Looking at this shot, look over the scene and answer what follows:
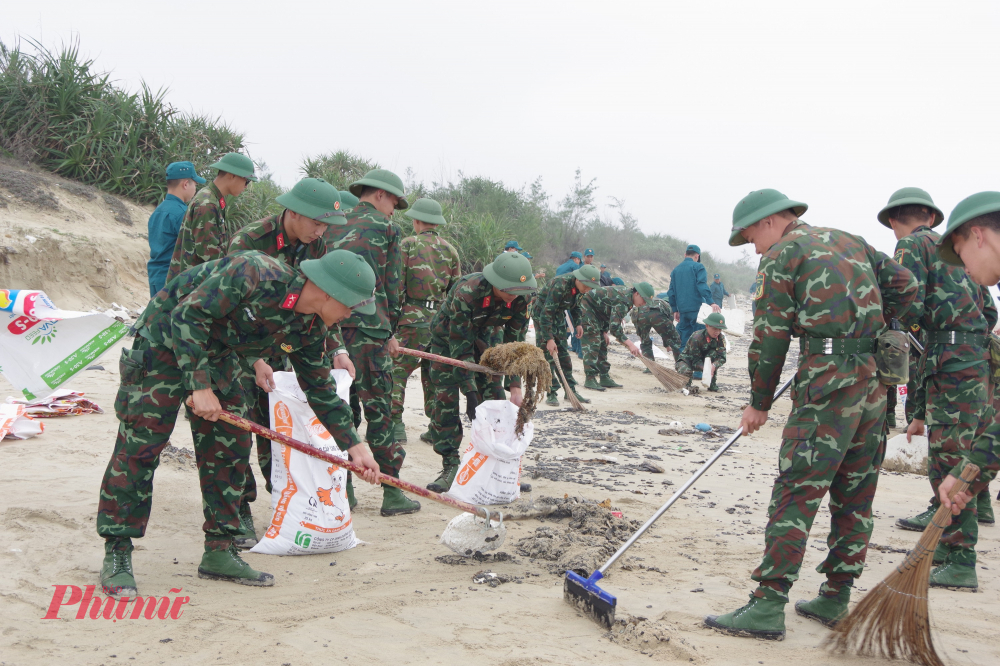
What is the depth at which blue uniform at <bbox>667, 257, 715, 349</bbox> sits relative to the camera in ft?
38.8

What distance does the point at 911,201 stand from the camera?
422cm

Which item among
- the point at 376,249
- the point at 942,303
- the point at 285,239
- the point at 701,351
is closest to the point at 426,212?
the point at 376,249

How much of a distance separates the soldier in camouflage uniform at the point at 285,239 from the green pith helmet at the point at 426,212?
2031 mm

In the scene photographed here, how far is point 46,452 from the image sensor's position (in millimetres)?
4840

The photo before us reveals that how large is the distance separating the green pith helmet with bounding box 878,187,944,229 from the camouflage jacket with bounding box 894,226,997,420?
0.22m

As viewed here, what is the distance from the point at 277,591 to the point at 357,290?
4.86 feet

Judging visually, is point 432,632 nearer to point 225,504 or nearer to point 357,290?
point 225,504

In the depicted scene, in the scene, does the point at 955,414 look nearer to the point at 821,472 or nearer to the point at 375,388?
the point at 821,472

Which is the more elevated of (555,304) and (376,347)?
(555,304)

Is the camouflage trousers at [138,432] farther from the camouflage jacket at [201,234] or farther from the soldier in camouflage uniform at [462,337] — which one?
the soldier in camouflage uniform at [462,337]

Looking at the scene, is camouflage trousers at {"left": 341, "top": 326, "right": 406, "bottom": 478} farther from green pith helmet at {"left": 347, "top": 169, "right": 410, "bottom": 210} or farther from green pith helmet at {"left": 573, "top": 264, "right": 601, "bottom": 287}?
green pith helmet at {"left": 573, "top": 264, "right": 601, "bottom": 287}

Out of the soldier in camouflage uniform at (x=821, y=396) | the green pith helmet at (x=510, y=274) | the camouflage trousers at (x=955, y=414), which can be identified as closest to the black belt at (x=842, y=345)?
the soldier in camouflage uniform at (x=821, y=396)

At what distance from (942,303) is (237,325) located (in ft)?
12.3

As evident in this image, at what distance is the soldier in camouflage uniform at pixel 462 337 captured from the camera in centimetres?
495
